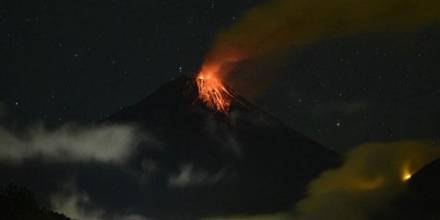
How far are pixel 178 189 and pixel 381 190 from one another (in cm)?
6590

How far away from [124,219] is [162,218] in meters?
10.6

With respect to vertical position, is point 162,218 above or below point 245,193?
below

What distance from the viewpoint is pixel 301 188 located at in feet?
628

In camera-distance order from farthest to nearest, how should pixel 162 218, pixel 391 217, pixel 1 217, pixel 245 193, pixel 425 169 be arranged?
1. pixel 245 193
2. pixel 162 218
3. pixel 425 169
4. pixel 391 217
5. pixel 1 217

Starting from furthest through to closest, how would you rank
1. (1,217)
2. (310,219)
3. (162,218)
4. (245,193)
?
(245,193) → (162,218) → (310,219) → (1,217)

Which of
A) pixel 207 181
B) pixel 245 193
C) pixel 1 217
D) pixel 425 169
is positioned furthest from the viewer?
pixel 207 181

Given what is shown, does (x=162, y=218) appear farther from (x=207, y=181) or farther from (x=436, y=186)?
(x=436, y=186)

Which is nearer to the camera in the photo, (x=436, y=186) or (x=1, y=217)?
(x=1, y=217)

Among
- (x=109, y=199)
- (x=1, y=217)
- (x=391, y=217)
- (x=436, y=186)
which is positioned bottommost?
(x=1, y=217)

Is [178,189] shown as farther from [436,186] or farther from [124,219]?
[436,186]

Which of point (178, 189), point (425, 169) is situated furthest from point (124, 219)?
point (425, 169)

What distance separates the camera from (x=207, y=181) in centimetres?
19638

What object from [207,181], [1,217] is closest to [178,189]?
[207,181]

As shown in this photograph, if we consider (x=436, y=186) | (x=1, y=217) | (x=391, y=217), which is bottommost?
(x=1, y=217)
